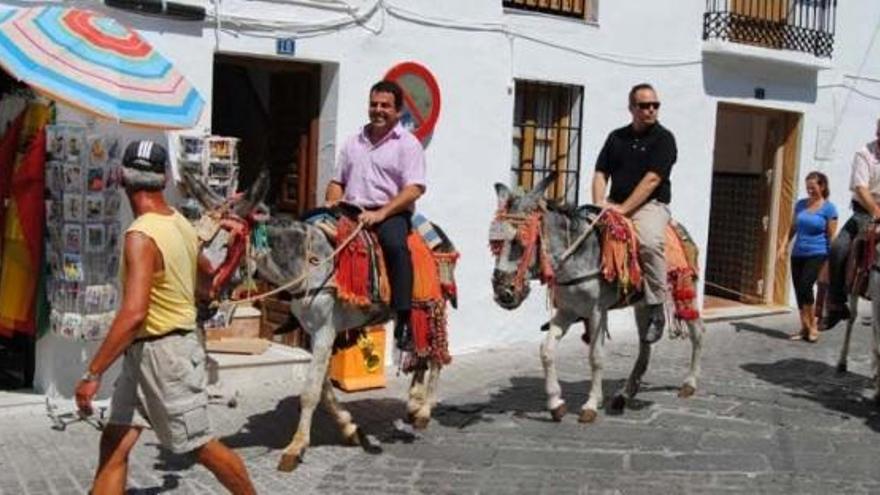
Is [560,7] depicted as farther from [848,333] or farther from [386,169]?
[386,169]

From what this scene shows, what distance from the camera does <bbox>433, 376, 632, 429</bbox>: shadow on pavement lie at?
27.1 feet

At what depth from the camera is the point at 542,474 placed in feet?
22.5

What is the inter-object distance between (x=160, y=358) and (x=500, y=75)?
6459 mm

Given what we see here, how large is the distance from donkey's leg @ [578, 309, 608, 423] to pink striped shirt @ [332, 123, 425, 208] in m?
1.79

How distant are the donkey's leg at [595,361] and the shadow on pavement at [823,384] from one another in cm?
211

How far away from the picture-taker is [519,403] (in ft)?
29.0

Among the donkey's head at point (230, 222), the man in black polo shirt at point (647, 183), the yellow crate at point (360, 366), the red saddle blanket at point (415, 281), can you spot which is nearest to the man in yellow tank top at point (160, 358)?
the donkey's head at point (230, 222)

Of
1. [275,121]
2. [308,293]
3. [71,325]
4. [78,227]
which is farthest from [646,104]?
[71,325]

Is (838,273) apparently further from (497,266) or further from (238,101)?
(238,101)

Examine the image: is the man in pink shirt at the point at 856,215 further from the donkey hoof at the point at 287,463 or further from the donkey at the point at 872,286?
the donkey hoof at the point at 287,463

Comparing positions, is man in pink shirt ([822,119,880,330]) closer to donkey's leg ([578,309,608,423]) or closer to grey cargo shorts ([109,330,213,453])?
donkey's leg ([578,309,608,423])

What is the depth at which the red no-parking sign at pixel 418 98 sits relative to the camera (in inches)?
394

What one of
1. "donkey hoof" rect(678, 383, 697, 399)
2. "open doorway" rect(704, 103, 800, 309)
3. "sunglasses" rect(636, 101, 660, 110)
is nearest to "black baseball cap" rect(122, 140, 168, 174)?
"sunglasses" rect(636, 101, 660, 110)

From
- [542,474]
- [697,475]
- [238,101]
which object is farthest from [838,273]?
[238,101]
